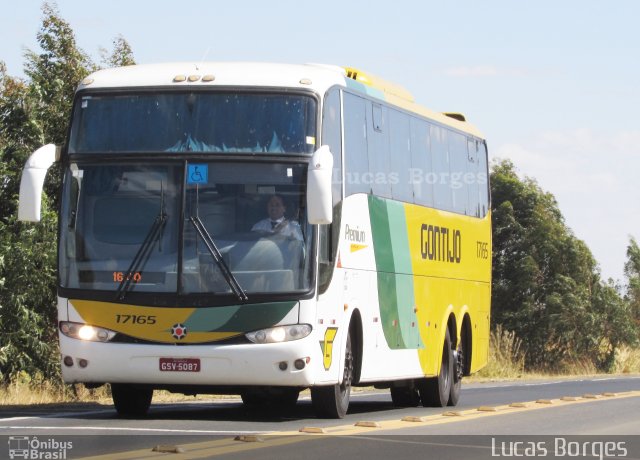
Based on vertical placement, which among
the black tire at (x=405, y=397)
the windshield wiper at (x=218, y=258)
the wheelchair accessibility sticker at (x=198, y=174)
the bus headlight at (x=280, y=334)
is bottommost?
the black tire at (x=405, y=397)

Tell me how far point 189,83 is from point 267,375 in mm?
3341

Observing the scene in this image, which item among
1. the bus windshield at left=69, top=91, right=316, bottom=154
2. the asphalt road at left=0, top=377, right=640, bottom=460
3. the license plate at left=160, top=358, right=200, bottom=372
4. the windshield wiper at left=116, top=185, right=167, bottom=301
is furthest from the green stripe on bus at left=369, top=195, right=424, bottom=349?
the license plate at left=160, top=358, right=200, bottom=372

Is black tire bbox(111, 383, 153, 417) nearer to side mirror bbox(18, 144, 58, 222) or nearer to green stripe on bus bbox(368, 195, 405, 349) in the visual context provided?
side mirror bbox(18, 144, 58, 222)

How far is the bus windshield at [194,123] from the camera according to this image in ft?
54.7

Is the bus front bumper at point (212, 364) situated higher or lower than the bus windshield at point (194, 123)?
lower

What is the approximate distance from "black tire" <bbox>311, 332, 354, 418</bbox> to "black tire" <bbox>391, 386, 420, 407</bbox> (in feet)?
16.1

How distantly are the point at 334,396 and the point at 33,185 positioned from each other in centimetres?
406

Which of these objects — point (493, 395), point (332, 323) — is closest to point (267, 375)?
point (332, 323)

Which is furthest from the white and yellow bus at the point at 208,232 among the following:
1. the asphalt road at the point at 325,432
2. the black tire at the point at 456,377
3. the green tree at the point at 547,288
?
the green tree at the point at 547,288

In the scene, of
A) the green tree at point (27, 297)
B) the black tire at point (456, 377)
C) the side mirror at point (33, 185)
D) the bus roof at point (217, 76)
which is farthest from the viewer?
the green tree at point (27, 297)

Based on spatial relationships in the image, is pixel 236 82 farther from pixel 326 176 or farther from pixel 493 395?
pixel 493 395

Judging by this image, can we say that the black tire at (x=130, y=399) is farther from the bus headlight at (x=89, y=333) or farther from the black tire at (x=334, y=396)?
the black tire at (x=334, y=396)

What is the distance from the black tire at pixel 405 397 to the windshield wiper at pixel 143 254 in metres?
7.18

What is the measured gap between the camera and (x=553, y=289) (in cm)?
4856
